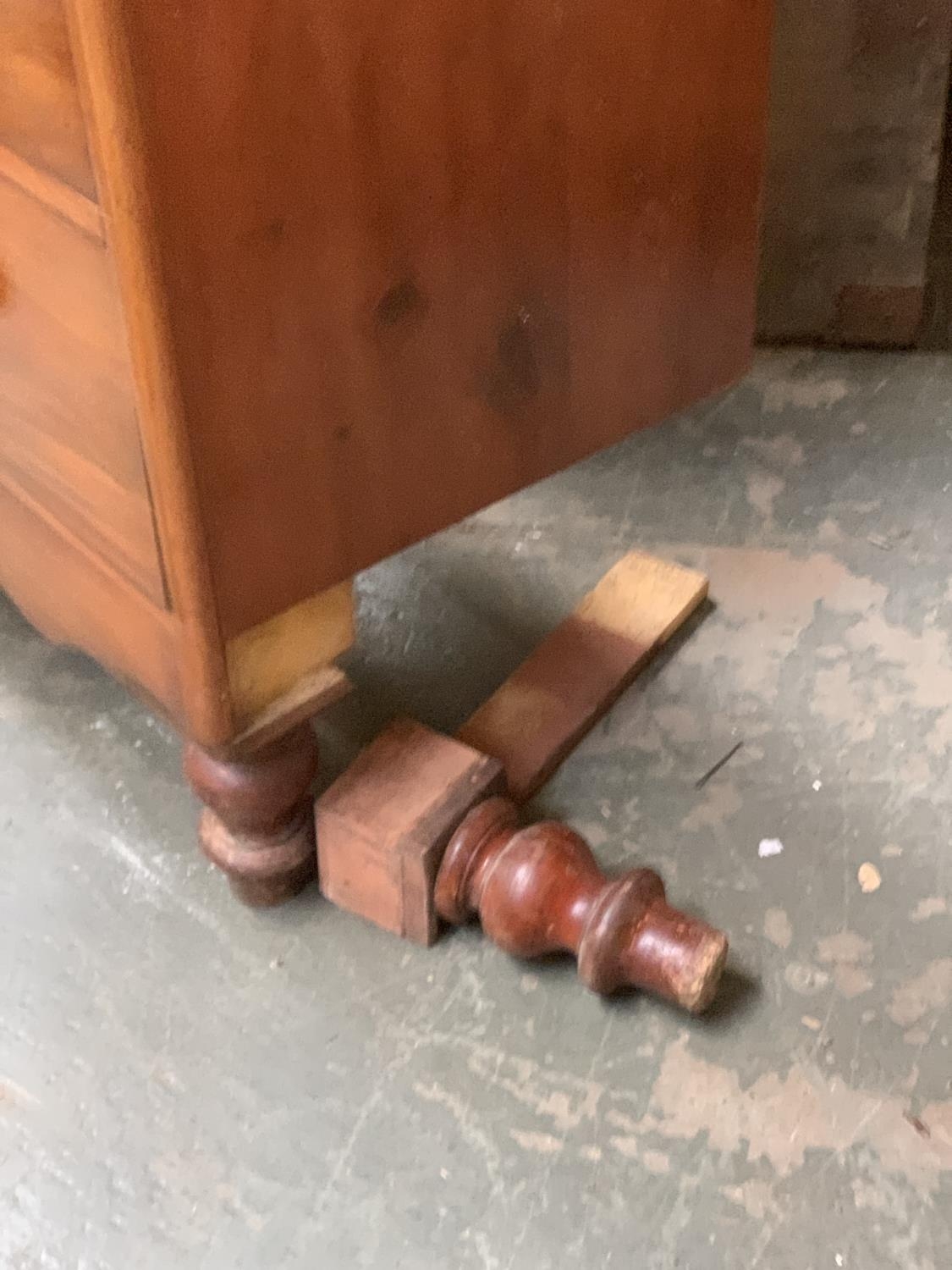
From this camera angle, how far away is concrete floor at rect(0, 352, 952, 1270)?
2.24ft

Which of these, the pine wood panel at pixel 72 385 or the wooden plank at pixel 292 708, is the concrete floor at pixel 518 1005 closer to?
the wooden plank at pixel 292 708

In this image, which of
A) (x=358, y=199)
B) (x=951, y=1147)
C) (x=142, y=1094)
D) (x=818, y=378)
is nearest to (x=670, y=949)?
(x=951, y=1147)

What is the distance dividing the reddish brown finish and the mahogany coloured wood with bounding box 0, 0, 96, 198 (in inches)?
18.1

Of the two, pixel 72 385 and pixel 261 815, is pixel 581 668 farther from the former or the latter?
pixel 72 385

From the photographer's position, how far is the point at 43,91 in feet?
1.79

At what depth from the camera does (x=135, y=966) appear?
2.68ft

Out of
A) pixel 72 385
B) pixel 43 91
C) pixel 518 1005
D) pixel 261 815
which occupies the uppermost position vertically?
pixel 43 91

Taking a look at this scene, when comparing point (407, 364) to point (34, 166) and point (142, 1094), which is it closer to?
point (34, 166)

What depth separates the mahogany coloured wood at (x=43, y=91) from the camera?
1.72 feet

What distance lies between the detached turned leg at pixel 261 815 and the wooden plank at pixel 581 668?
16 cm

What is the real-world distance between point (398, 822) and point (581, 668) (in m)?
0.27

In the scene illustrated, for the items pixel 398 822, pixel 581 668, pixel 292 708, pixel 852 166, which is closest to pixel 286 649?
pixel 292 708

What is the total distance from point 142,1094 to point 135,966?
10 centimetres

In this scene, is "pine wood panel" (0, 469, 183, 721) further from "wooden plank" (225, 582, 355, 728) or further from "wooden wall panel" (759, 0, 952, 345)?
"wooden wall panel" (759, 0, 952, 345)
